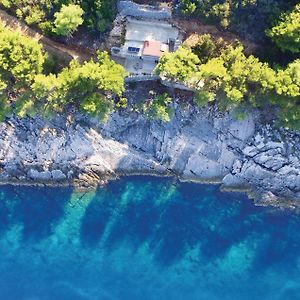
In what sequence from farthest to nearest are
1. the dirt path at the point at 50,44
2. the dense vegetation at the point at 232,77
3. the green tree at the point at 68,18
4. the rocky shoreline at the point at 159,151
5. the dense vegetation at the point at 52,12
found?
1. the rocky shoreline at the point at 159,151
2. the dirt path at the point at 50,44
3. the dense vegetation at the point at 52,12
4. the dense vegetation at the point at 232,77
5. the green tree at the point at 68,18

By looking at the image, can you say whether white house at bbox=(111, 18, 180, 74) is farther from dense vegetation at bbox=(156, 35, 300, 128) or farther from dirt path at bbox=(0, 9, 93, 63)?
dirt path at bbox=(0, 9, 93, 63)

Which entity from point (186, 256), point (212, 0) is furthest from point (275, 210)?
point (212, 0)

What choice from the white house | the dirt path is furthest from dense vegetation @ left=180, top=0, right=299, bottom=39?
the dirt path

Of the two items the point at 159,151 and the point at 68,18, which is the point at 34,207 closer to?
the point at 159,151

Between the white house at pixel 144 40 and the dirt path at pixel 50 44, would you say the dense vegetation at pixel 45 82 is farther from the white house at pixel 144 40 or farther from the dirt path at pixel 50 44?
the white house at pixel 144 40

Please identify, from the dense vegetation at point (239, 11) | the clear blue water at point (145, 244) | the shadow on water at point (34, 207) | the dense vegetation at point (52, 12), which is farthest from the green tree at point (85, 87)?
the clear blue water at point (145, 244)
